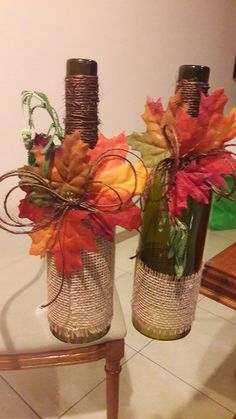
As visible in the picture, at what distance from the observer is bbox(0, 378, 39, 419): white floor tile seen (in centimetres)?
106

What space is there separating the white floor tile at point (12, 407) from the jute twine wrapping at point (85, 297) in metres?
0.76

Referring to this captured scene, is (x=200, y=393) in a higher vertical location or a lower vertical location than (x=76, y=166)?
lower

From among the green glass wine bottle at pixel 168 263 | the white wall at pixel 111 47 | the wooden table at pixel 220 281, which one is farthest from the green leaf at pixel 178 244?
the white wall at pixel 111 47

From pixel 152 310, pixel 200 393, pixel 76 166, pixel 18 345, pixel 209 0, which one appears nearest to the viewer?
pixel 76 166

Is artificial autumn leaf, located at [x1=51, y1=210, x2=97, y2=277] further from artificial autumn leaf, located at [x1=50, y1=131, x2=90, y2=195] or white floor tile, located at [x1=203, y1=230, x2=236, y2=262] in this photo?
white floor tile, located at [x1=203, y1=230, x2=236, y2=262]

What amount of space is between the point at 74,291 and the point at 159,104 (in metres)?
0.26

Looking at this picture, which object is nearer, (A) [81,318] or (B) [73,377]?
(A) [81,318]

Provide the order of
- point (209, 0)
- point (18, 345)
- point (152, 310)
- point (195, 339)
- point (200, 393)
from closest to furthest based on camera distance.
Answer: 1. point (152, 310)
2. point (18, 345)
3. point (200, 393)
4. point (195, 339)
5. point (209, 0)

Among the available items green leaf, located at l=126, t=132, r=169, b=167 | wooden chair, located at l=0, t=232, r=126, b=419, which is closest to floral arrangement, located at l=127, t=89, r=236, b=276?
green leaf, located at l=126, t=132, r=169, b=167

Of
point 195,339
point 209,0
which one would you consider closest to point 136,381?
point 195,339

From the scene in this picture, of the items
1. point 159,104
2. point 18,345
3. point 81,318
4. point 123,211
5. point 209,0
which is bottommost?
point 18,345

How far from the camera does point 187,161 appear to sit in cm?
40

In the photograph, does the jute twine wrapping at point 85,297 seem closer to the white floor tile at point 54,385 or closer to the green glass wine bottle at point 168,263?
the green glass wine bottle at point 168,263

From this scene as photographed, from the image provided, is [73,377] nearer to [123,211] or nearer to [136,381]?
[136,381]
